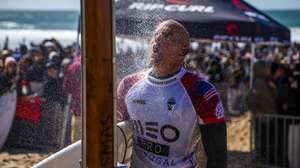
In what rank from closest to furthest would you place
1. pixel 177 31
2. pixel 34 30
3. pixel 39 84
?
pixel 177 31 < pixel 39 84 < pixel 34 30

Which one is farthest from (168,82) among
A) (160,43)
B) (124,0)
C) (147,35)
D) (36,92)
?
(36,92)

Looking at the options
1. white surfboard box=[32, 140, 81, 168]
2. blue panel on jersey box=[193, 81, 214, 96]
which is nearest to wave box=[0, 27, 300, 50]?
white surfboard box=[32, 140, 81, 168]

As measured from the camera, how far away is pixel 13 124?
28.4 ft

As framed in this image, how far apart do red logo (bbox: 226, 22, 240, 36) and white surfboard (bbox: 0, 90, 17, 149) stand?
342 cm

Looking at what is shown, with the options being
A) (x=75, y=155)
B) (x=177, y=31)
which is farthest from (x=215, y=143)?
(x=75, y=155)

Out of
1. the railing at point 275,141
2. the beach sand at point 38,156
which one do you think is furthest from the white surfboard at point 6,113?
the railing at point 275,141

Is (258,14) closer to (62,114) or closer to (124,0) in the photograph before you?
(124,0)

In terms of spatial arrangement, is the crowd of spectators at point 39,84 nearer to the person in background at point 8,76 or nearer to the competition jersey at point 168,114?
the person in background at point 8,76

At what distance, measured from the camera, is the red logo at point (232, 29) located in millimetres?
7836

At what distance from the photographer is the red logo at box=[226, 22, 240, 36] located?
7.84 metres

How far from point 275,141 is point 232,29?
64.5 inches

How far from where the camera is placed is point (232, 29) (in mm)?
7855

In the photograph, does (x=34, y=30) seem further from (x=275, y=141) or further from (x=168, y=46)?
(x=168, y=46)

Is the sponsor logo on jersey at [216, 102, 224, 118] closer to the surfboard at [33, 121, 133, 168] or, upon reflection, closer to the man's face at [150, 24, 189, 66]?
the man's face at [150, 24, 189, 66]
